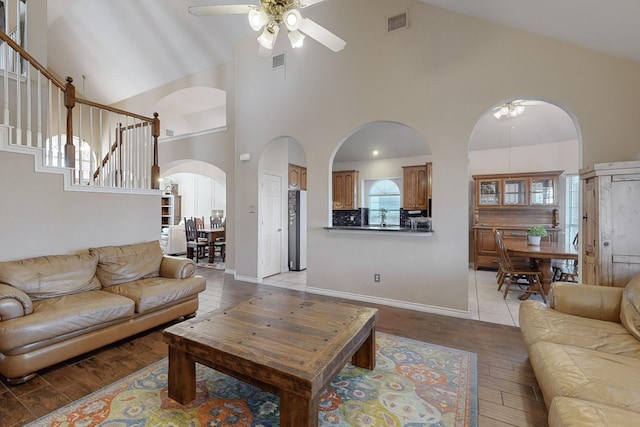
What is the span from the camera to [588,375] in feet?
5.14

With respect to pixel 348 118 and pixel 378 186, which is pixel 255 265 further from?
pixel 378 186

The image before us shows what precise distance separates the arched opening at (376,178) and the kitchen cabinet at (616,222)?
4.50m

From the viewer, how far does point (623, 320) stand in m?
2.17

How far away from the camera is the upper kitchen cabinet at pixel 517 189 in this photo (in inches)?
235

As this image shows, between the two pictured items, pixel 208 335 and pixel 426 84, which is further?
pixel 426 84

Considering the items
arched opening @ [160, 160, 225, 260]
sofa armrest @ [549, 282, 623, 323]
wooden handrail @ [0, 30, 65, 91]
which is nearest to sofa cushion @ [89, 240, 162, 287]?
wooden handrail @ [0, 30, 65, 91]

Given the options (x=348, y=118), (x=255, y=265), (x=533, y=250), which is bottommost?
(x=255, y=265)

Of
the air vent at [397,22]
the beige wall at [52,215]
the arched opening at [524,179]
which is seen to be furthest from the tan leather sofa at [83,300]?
the arched opening at [524,179]

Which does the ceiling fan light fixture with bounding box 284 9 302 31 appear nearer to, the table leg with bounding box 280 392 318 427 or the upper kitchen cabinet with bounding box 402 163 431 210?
the table leg with bounding box 280 392 318 427

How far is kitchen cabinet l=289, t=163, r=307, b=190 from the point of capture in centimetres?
661

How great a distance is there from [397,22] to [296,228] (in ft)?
13.3

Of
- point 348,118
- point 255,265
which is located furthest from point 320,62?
point 255,265

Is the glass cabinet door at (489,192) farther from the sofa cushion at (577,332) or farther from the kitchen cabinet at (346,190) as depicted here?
the sofa cushion at (577,332)

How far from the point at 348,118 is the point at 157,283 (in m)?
3.31
